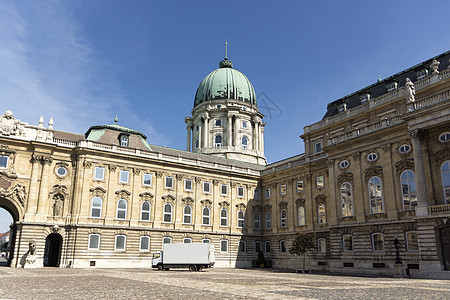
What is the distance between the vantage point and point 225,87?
81000 millimetres

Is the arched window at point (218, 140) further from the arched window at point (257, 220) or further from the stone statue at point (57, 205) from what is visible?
the stone statue at point (57, 205)

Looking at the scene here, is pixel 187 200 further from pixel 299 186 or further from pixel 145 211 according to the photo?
pixel 299 186

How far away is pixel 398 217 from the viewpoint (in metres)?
36.3

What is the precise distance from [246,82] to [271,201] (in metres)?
34.1

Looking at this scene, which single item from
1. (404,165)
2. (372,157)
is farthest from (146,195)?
(404,165)

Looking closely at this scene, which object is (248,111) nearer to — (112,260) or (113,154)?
(113,154)

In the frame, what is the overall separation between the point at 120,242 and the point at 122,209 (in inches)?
159

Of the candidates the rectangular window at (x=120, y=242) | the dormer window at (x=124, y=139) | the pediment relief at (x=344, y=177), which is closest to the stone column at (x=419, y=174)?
the pediment relief at (x=344, y=177)

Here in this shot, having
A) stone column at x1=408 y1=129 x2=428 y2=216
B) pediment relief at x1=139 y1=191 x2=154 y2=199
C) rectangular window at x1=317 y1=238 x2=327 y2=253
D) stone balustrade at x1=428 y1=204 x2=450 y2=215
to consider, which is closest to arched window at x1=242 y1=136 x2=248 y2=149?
pediment relief at x1=139 y1=191 x2=154 y2=199

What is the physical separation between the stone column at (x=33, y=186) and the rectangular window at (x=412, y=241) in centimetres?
3868

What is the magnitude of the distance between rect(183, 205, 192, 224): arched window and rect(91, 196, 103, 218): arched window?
11.4 m

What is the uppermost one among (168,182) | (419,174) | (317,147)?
(317,147)

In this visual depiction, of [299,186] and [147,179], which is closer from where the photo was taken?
[147,179]

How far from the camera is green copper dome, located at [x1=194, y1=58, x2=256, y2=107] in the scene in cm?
8081
